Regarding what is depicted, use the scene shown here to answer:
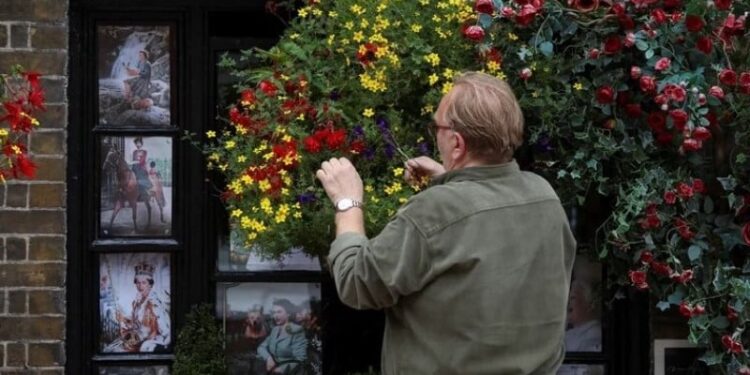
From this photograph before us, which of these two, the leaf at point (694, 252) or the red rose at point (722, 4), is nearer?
the red rose at point (722, 4)

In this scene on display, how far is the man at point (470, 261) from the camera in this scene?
280 cm

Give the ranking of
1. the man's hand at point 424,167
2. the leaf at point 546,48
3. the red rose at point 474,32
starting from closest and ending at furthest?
the man's hand at point 424,167, the red rose at point 474,32, the leaf at point 546,48

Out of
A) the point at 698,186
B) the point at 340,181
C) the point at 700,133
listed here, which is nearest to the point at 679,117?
the point at 700,133

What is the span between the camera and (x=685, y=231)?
→ 4000 mm

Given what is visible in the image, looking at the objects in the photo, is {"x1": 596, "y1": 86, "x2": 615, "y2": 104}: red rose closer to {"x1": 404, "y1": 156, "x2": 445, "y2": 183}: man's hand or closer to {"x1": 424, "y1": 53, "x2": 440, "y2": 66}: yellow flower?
{"x1": 424, "y1": 53, "x2": 440, "y2": 66}: yellow flower

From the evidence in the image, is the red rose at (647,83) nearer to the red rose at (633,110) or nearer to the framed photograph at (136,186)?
the red rose at (633,110)

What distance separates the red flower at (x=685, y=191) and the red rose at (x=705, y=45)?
0.44 metres

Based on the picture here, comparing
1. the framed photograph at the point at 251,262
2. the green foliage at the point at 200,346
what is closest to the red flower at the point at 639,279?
the framed photograph at the point at 251,262

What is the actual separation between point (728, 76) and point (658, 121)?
0.96 feet

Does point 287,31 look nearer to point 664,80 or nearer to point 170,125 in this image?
point 170,125

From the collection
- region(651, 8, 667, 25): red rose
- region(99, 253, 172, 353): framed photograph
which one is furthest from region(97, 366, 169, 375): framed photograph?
region(651, 8, 667, 25): red rose

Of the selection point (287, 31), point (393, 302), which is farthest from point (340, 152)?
point (393, 302)

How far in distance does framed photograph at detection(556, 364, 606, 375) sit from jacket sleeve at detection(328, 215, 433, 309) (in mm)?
2066

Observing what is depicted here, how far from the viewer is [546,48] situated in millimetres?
3912
